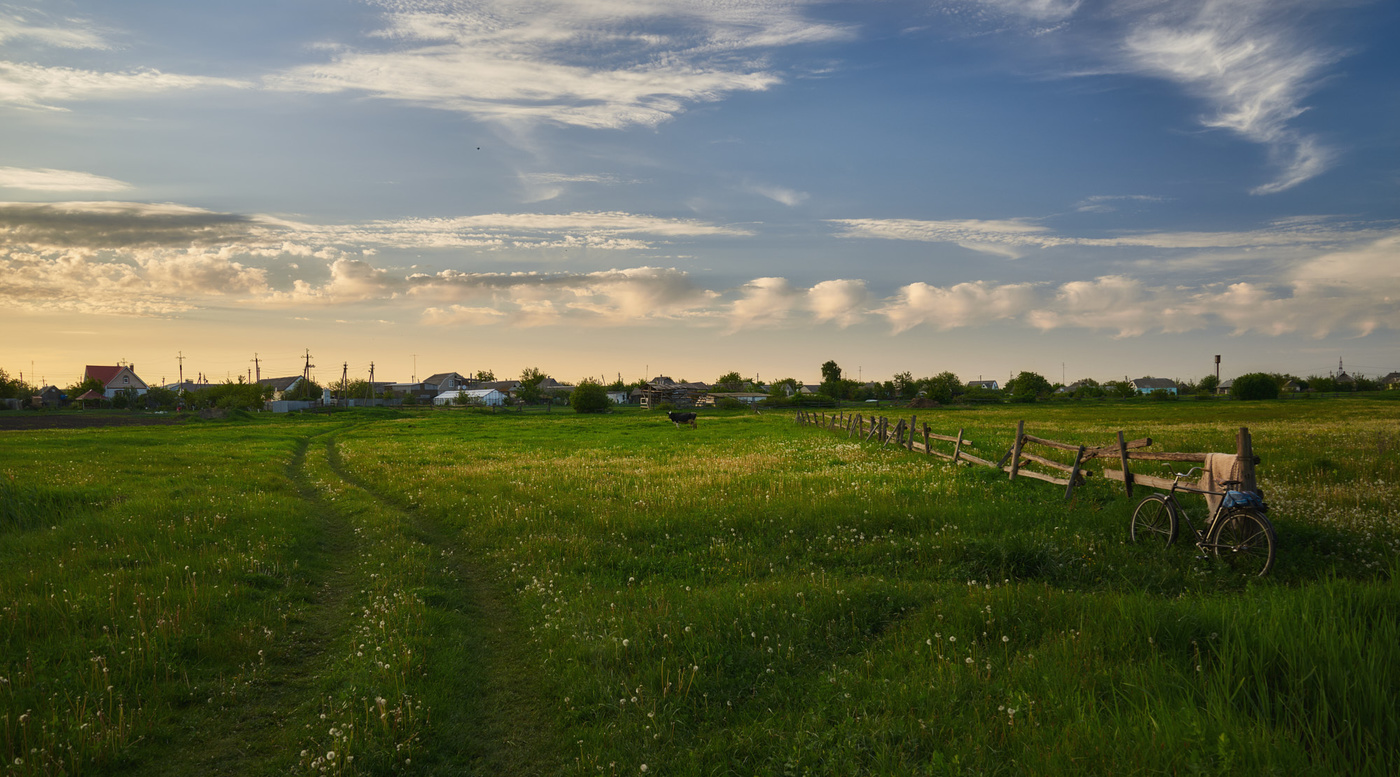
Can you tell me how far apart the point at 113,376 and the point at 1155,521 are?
718 feet

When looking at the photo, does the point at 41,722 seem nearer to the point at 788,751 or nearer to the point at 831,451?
the point at 788,751

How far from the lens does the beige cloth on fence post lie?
1150 cm

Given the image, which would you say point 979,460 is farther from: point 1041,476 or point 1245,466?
point 1245,466

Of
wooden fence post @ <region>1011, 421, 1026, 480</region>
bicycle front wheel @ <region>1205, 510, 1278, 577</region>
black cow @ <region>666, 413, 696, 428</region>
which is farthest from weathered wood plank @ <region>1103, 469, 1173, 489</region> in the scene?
black cow @ <region>666, 413, 696, 428</region>

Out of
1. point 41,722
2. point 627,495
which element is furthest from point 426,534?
point 41,722

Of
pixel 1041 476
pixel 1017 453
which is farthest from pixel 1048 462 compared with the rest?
pixel 1017 453

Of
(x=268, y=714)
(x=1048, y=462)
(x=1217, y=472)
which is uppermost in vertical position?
(x=1217, y=472)

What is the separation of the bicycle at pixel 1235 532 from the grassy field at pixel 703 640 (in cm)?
42

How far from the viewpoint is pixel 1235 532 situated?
1100cm

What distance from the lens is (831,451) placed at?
28516 millimetres

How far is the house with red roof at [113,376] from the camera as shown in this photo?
159625 millimetres

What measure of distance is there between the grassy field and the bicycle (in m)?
0.42

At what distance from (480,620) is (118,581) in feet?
19.7

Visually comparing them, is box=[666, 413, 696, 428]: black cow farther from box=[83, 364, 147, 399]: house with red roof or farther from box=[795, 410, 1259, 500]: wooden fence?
box=[83, 364, 147, 399]: house with red roof
